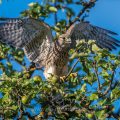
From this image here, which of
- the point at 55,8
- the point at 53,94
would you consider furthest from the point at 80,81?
the point at 55,8

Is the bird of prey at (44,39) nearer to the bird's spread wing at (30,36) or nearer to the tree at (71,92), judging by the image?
the bird's spread wing at (30,36)

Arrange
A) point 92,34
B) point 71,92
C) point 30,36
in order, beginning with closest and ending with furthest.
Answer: point 71,92
point 30,36
point 92,34

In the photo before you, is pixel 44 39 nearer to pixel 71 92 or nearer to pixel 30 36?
pixel 30 36

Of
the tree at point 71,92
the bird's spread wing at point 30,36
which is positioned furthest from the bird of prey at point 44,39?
the tree at point 71,92

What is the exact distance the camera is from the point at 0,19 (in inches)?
364

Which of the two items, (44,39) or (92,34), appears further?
(92,34)

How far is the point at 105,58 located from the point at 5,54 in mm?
3095

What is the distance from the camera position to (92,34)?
10.0m

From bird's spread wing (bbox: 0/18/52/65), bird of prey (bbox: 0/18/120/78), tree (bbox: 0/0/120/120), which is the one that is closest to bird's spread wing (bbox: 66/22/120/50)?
bird of prey (bbox: 0/18/120/78)

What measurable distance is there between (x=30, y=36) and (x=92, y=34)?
1207mm

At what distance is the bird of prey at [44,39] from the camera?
9.30 meters

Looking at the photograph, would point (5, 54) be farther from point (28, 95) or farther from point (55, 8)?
point (28, 95)

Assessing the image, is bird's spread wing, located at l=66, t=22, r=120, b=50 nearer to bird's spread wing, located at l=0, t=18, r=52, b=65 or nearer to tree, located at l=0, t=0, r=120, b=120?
bird's spread wing, located at l=0, t=18, r=52, b=65

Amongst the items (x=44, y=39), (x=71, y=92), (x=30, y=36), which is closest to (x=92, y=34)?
(x=44, y=39)
